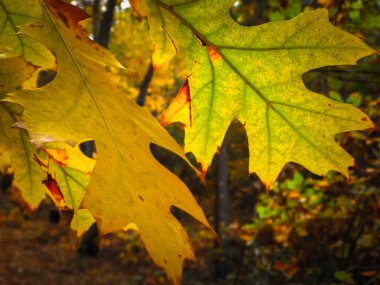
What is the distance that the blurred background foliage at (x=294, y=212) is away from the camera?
2771 mm

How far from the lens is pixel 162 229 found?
868mm

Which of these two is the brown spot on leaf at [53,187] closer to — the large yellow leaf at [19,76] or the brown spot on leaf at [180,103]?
the large yellow leaf at [19,76]

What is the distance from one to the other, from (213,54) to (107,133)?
0.35 meters

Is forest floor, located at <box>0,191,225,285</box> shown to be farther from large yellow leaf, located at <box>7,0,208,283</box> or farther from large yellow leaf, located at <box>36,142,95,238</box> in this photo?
large yellow leaf, located at <box>7,0,208,283</box>

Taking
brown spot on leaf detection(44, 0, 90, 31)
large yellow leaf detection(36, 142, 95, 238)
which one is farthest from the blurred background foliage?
large yellow leaf detection(36, 142, 95, 238)

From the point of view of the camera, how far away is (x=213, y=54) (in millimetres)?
1060

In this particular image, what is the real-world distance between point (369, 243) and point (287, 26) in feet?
7.96

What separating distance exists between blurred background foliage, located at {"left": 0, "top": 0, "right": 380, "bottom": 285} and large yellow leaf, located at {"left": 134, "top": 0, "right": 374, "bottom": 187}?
0.09 m

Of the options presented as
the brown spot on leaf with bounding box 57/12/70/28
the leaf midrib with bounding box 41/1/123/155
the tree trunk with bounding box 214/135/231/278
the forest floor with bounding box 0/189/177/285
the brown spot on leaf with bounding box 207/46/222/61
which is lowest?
the forest floor with bounding box 0/189/177/285

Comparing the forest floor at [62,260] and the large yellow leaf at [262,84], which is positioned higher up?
the large yellow leaf at [262,84]

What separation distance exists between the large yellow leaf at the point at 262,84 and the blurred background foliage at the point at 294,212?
9 centimetres

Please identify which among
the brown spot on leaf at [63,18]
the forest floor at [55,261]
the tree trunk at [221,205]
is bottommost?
the forest floor at [55,261]

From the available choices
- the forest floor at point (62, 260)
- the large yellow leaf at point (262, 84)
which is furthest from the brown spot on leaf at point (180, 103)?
the forest floor at point (62, 260)

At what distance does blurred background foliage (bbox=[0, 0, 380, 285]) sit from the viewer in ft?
9.09
